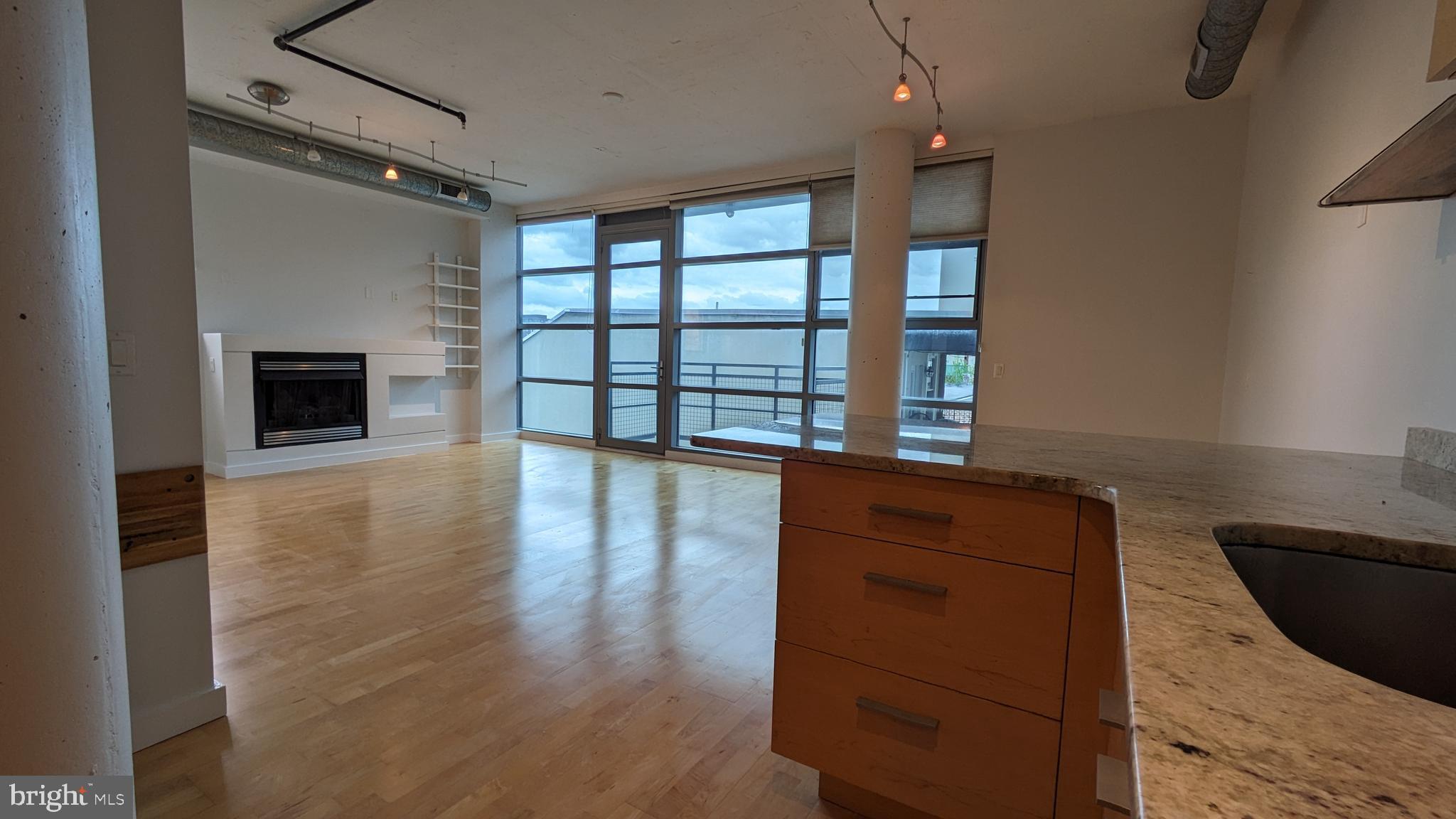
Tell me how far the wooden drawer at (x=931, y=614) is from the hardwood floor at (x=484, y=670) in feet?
1.74

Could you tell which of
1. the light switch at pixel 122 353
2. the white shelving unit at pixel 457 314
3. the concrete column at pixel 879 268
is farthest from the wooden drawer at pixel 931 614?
the white shelving unit at pixel 457 314

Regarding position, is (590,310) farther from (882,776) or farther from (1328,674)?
(1328,674)

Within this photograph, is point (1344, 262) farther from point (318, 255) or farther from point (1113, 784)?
point (318, 255)

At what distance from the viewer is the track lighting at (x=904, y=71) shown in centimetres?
279

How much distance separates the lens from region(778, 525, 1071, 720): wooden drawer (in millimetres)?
1147

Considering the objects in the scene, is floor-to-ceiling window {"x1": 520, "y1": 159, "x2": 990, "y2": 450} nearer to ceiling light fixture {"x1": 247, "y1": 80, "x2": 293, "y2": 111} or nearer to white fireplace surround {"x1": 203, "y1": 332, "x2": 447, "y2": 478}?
white fireplace surround {"x1": 203, "y1": 332, "x2": 447, "y2": 478}

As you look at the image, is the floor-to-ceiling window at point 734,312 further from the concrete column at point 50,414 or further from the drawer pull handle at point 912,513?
the concrete column at point 50,414

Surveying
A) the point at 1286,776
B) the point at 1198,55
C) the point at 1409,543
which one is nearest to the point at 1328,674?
the point at 1286,776

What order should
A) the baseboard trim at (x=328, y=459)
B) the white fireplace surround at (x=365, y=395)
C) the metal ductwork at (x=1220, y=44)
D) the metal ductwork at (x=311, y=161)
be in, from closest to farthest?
the metal ductwork at (x=1220, y=44) < the metal ductwork at (x=311, y=161) < the white fireplace surround at (x=365, y=395) < the baseboard trim at (x=328, y=459)

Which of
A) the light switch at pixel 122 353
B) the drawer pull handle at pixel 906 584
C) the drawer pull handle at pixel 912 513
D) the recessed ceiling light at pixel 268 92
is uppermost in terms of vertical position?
the recessed ceiling light at pixel 268 92

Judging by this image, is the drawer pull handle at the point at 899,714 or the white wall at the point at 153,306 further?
the white wall at the point at 153,306

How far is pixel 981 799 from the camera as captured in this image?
4.00ft

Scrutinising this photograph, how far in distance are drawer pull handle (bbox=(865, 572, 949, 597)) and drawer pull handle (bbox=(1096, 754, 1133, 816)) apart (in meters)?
0.38

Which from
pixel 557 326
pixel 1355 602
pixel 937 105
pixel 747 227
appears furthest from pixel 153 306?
pixel 557 326
